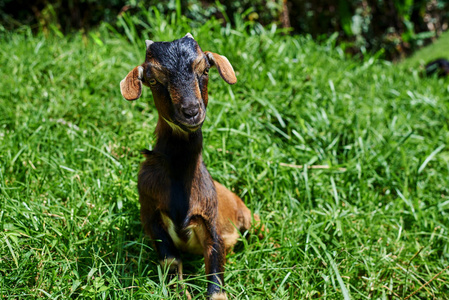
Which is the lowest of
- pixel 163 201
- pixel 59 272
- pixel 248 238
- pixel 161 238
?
pixel 248 238

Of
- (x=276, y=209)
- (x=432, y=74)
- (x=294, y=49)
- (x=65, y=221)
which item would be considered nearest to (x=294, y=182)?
(x=276, y=209)

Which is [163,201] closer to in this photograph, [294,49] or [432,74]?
[294,49]

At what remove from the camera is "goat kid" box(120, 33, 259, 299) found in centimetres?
215

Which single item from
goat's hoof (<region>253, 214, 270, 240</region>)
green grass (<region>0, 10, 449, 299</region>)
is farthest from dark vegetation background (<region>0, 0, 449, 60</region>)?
goat's hoof (<region>253, 214, 270, 240</region>)

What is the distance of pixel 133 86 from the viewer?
223cm

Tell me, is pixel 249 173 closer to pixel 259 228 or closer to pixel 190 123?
pixel 259 228

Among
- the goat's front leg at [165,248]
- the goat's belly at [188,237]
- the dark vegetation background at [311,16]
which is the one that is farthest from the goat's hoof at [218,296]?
the dark vegetation background at [311,16]

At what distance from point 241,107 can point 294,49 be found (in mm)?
1698

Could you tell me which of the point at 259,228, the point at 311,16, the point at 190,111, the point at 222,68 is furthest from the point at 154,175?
the point at 311,16

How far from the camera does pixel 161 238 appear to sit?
254 cm

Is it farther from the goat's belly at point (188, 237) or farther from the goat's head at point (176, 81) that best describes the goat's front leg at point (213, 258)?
the goat's head at point (176, 81)

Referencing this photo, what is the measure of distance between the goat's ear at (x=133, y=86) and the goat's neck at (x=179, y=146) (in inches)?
9.9

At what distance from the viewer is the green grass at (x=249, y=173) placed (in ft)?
9.11

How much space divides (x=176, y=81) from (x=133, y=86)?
250mm
